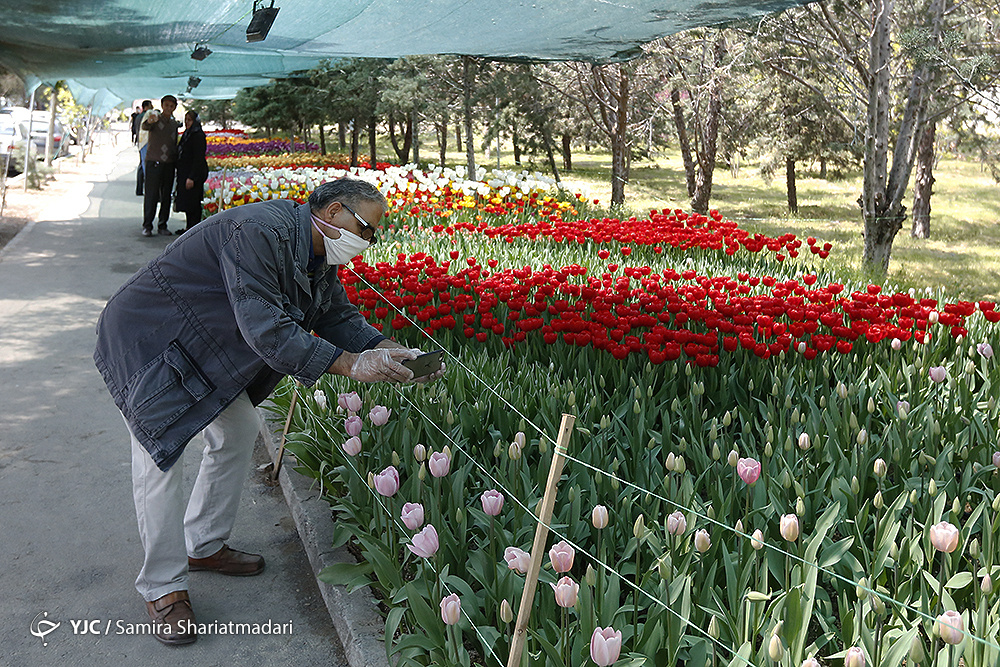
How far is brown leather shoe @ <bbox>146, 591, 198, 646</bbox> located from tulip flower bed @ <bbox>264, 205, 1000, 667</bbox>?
1.53 feet

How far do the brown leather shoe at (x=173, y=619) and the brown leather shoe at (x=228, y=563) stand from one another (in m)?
0.34

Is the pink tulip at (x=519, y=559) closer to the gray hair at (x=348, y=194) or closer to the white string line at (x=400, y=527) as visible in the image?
the white string line at (x=400, y=527)

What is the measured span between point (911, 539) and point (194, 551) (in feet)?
7.86

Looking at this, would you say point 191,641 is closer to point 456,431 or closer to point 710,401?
point 456,431

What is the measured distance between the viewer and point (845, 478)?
9.04ft

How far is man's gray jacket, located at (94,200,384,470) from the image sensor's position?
2.50 meters

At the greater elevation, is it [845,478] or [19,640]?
[845,478]

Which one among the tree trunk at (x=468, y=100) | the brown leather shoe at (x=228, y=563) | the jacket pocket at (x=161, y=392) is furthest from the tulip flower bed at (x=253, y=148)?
the jacket pocket at (x=161, y=392)

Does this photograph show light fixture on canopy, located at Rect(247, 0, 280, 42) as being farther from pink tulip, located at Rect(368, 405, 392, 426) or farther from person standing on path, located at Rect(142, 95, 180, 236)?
person standing on path, located at Rect(142, 95, 180, 236)

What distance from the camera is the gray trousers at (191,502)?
2.70m

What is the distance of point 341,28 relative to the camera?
20.6 feet

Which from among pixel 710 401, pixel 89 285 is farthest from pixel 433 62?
pixel 710 401

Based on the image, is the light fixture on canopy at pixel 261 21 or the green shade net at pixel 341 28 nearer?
the light fixture on canopy at pixel 261 21

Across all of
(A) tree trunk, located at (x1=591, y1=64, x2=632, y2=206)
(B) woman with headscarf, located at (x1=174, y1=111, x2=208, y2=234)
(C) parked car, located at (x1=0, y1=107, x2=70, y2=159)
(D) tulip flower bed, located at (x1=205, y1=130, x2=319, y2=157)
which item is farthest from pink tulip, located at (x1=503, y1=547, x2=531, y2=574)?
(D) tulip flower bed, located at (x1=205, y1=130, x2=319, y2=157)
